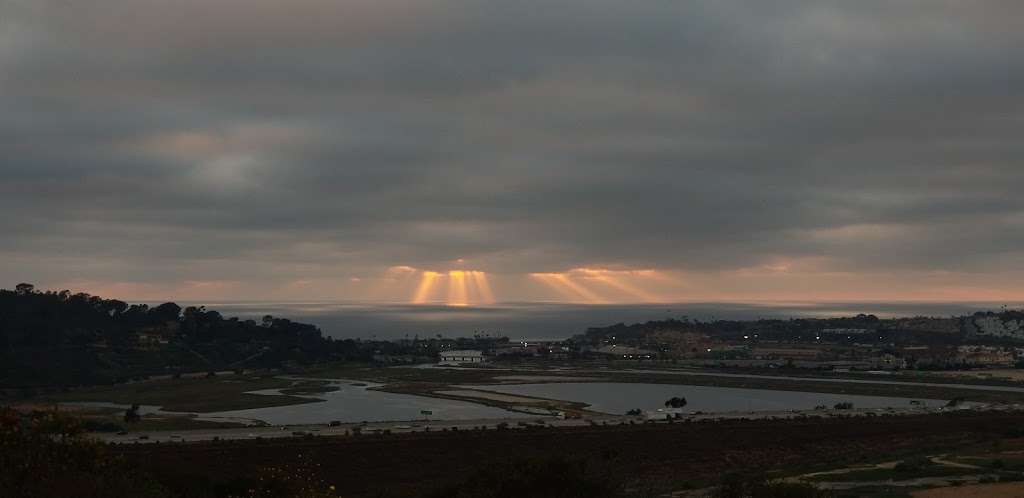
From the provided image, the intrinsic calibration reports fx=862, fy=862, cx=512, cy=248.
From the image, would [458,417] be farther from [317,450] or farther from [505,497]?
[505,497]

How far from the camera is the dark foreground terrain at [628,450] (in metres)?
38.5

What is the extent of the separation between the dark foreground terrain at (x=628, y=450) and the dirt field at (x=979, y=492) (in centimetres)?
915

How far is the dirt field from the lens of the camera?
26.0 meters

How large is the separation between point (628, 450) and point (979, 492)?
74.7 ft

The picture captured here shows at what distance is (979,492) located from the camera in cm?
2684

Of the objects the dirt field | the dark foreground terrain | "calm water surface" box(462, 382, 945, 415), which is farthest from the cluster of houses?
the dirt field

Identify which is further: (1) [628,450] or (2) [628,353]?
(2) [628,353]

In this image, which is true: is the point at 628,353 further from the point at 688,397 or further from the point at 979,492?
the point at 979,492

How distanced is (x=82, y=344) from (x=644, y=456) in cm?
11383

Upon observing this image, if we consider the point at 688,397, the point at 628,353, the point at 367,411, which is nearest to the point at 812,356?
the point at 628,353

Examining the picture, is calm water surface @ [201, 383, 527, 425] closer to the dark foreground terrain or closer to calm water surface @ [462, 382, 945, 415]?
calm water surface @ [462, 382, 945, 415]

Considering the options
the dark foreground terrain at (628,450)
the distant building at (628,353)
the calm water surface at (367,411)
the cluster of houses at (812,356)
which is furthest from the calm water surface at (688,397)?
the distant building at (628,353)

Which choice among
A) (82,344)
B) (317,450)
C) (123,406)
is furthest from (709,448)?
(82,344)

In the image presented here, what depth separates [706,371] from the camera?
5295 inches
